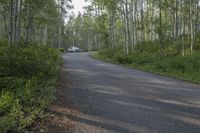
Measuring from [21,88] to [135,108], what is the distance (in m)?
3.59

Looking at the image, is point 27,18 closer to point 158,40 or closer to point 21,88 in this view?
point 21,88

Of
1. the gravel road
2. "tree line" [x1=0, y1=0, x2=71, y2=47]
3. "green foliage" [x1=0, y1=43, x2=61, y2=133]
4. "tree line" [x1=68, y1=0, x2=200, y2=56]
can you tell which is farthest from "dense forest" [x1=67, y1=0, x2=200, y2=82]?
"green foliage" [x1=0, y1=43, x2=61, y2=133]

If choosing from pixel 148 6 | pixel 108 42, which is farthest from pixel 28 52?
pixel 148 6

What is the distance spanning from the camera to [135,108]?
9867 mm

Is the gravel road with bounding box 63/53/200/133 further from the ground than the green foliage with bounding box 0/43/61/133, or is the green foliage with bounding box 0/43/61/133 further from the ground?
the green foliage with bounding box 0/43/61/133

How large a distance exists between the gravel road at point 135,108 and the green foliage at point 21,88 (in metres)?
1.04

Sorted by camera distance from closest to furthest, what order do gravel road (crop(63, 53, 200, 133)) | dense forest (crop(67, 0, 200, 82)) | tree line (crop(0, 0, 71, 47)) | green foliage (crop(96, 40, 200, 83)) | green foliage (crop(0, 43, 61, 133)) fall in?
green foliage (crop(0, 43, 61, 133)) < gravel road (crop(63, 53, 200, 133)) < tree line (crop(0, 0, 71, 47)) < green foliage (crop(96, 40, 200, 83)) < dense forest (crop(67, 0, 200, 82))

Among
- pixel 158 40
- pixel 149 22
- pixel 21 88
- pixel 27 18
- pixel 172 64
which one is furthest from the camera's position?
pixel 149 22

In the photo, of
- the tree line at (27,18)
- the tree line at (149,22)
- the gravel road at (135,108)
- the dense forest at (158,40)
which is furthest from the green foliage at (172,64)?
the tree line at (27,18)

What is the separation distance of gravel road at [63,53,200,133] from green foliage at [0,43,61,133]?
104 centimetres

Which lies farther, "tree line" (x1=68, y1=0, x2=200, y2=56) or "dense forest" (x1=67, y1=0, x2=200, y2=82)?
"tree line" (x1=68, y1=0, x2=200, y2=56)

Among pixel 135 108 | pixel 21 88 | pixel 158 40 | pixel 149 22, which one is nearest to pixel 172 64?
pixel 135 108

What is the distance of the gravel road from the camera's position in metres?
7.81

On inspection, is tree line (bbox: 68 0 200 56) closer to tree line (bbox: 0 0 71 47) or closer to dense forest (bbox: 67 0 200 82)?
dense forest (bbox: 67 0 200 82)
